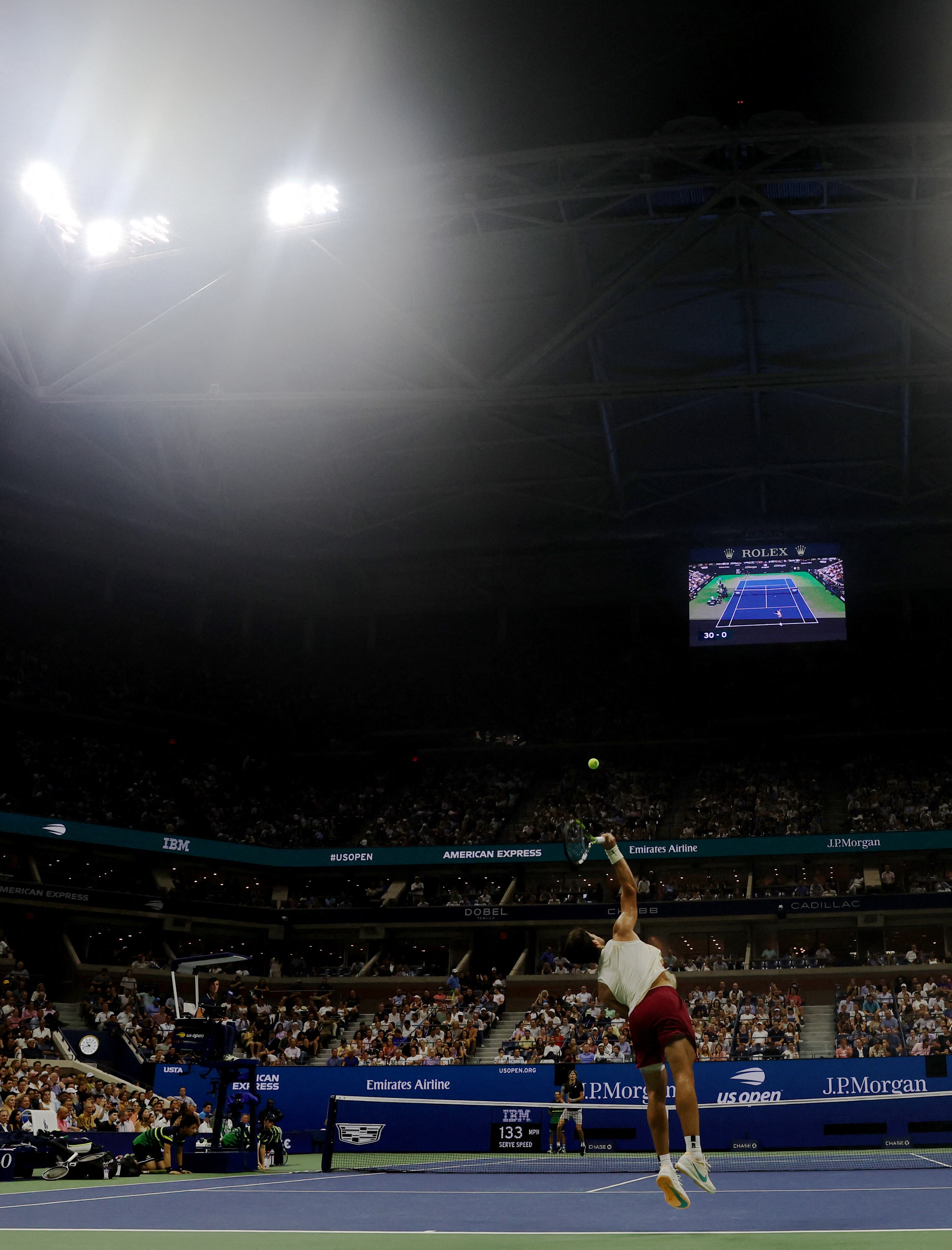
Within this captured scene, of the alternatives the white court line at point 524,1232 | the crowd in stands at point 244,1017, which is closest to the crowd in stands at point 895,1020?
the crowd in stands at point 244,1017

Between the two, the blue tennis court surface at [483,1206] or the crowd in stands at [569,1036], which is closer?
the blue tennis court surface at [483,1206]

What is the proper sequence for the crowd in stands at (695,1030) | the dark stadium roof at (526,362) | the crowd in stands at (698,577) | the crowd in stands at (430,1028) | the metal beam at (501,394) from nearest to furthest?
1. the dark stadium roof at (526,362)
2. the metal beam at (501,394)
3. the crowd in stands at (695,1030)
4. the crowd in stands at (430,1028)
5. the crowd in stands at (698,577)

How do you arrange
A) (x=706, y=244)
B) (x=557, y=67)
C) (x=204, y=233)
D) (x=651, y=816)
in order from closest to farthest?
(x=557, y=67), (x=204, y=233), (x=706, y=244), (x=651, y=816)

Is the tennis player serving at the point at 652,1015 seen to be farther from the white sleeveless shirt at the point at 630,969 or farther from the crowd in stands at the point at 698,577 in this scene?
the crowd in stands at the point at 698,577

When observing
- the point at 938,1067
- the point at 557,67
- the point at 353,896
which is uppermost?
the point at 557,67

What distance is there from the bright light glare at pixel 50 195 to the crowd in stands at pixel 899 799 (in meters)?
31.7

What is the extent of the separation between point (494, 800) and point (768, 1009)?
17059 mm

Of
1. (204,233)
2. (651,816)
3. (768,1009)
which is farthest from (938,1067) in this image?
(204,233)

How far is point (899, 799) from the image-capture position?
141 feet

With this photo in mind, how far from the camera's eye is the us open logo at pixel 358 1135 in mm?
26484

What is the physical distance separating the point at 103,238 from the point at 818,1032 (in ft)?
93.1

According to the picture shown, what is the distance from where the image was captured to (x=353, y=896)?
46156 millimetres

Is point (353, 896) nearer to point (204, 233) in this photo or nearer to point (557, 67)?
point (204, 233)

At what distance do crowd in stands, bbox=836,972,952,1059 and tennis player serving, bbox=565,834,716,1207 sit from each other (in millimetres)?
20636
